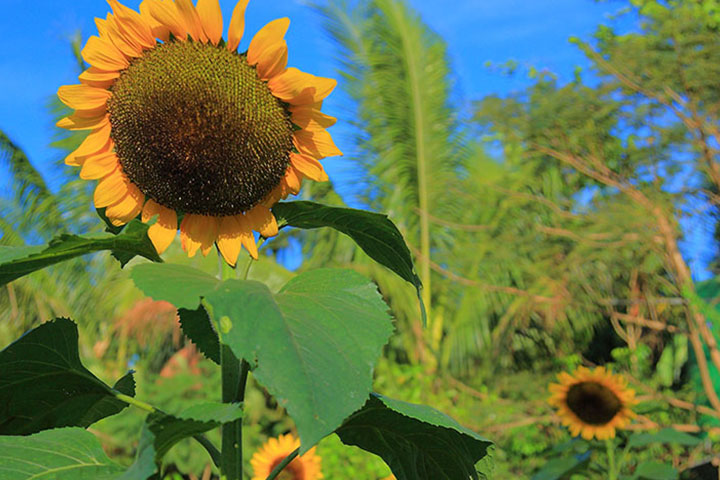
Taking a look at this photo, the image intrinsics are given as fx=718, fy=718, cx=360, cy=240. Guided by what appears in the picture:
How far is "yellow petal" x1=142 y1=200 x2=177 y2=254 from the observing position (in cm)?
82

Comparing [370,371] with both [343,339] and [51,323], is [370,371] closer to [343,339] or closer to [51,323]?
[343,339]

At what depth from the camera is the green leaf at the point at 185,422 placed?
0.66 m

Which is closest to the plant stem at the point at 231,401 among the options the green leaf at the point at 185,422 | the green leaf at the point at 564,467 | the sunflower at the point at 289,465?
the green leaf at the point at 185,422

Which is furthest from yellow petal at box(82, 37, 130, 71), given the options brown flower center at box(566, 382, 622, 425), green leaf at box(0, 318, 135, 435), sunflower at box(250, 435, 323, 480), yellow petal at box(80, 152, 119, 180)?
brown flower center at box(566, 382, 622, 425)

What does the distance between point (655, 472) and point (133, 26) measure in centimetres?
250

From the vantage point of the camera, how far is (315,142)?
2.77 ft

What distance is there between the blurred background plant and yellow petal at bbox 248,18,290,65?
2.28 metres

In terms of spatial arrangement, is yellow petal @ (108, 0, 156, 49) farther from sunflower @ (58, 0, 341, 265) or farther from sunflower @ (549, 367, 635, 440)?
sunflower @ (549, 367, 635, 440)

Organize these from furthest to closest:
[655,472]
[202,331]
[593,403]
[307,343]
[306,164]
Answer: [593,403]
[655,472]
[202,331]
[306,164]
[307,343]

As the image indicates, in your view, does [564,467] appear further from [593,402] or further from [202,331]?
[202,331]

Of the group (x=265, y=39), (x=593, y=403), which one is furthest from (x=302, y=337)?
(x=593, y=403)

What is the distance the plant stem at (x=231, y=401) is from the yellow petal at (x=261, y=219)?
15 centimetres

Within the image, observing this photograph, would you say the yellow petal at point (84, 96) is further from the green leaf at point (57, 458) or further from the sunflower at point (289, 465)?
the sunflower at point (289, 465)

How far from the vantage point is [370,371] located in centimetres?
64
